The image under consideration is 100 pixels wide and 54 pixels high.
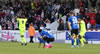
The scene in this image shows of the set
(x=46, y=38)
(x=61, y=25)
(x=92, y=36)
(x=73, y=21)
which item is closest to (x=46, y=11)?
(x=61, y=25)

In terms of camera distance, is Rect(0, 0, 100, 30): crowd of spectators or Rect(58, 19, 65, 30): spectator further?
Rect(58, 19, 65, 30): spectator

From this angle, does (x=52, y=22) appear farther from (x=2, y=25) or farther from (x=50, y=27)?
(x=2, y=25)

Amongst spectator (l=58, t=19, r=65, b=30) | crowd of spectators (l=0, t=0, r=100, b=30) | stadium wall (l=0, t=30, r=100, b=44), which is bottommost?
stadium wall (l=0, t=30, r=100, b=44)

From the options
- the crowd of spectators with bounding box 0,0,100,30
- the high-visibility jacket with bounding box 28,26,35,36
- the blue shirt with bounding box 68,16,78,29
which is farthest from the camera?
the crowd of spectators with bounding box 0,0,100,30

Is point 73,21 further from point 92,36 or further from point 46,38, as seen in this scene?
point 92,36

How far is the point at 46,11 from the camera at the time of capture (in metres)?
38.6

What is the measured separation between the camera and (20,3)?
4219cm

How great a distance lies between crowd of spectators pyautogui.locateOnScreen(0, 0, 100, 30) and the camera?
34250mm

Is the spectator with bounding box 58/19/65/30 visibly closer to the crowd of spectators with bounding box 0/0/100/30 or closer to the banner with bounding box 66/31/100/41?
the crowd of spectators with bounding box 0/0/100/30

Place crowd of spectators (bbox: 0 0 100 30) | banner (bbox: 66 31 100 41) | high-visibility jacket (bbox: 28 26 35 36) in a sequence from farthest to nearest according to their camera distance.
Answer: crowd of spectators (bbox: 0 0 100 30) < high-visibility jacket (bbox: 28 26 35 36) < banner (bbox: 66 31 100 41)

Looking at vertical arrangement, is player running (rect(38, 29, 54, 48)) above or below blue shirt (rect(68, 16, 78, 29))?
below

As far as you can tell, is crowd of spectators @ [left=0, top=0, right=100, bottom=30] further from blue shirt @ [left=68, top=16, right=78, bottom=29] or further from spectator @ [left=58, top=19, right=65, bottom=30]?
blue shirt @ [left=68, top=16, right=78, bottom=29]

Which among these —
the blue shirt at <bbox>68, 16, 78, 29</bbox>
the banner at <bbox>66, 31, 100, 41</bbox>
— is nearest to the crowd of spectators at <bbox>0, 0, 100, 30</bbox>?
the banner at <bbox>66, 31, 100, 41</bbox>

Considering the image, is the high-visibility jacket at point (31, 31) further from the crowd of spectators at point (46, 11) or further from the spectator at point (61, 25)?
the spectator at point (61, 25)
